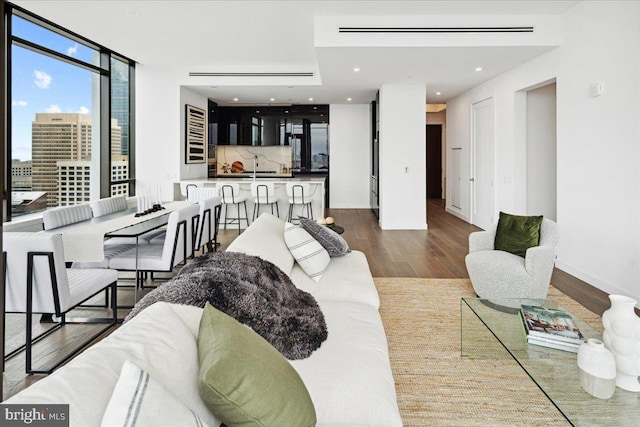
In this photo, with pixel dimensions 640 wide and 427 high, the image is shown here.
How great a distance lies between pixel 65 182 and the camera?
217 inches

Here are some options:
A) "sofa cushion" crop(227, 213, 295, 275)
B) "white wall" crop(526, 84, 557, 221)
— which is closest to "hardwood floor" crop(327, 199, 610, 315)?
"white wall" crop(526, 84, 557, 221)

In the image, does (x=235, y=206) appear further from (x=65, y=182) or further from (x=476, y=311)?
(x=476, y=311)

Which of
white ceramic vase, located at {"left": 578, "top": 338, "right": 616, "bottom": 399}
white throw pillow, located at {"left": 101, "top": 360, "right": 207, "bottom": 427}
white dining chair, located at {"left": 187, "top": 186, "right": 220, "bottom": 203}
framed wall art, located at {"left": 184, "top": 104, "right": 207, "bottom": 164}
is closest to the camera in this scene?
white throw pillow, located at {"left": 101, "top": 360, "right": 207, "bottom": 427}

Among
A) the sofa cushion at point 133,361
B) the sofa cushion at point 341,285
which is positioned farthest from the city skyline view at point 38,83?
the sofa cushion at point 133,361

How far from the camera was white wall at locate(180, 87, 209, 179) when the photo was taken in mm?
7602

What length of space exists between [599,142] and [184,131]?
255 inches

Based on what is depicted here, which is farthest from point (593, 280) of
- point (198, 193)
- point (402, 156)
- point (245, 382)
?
point (198, 193)

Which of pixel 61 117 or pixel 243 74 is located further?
pixel 243 74

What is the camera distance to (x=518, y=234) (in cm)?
369

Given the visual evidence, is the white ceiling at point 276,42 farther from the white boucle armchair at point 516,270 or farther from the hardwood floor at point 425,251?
the white boucle armchair at point 516,270

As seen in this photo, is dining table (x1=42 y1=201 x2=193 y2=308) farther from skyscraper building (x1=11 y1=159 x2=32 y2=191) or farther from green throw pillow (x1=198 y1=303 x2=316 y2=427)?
green throw pillow (x1=198 y1=303 x2=316 y2=427)

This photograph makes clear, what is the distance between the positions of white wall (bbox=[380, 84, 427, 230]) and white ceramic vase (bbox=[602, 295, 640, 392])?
19.3ft

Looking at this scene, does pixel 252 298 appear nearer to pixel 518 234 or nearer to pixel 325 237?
pixel 325 237

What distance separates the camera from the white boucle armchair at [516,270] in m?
3.36
